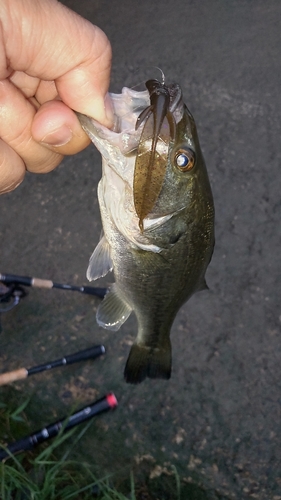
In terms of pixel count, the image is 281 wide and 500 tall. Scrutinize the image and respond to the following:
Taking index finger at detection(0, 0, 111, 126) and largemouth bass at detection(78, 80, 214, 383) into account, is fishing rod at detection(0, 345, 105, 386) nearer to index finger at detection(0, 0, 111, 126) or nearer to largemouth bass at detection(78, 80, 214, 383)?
largemouth bass at detection(78, 80, 214, 383)

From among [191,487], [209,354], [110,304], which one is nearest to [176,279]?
[110,304]

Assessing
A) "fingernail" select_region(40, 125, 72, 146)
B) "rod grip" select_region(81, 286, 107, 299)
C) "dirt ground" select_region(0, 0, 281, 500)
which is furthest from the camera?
"rod grip" select_region(81, 286, 107, 299)

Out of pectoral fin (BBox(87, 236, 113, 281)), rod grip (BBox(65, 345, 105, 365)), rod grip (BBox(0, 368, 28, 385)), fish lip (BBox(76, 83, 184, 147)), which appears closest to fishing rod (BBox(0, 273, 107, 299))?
rod grip (BBox(65, 345, 105, 365))

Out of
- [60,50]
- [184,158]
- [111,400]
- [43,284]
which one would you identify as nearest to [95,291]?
[43,284]

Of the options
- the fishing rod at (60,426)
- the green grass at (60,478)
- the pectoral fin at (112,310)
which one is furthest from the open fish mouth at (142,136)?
the green grass at (60,478)

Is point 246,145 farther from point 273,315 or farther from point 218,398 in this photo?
point 218,398

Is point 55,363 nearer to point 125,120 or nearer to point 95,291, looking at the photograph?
point 95,291
